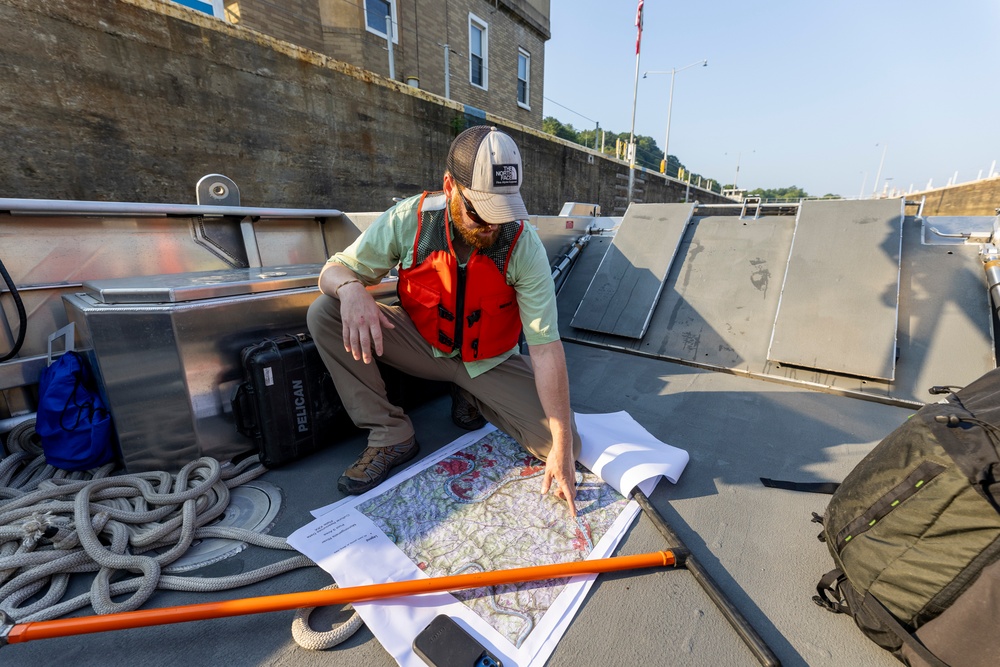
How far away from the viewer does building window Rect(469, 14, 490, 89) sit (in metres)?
11.4

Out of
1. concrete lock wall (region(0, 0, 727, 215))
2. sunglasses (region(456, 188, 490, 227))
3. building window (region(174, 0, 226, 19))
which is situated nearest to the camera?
sunglasses (region(456, 188, 490, 227))

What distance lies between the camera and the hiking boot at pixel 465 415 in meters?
2.07

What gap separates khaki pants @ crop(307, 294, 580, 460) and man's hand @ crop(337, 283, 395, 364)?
0.18 metres

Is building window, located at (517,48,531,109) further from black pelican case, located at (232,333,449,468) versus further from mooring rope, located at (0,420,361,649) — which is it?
mooring rope, located at (0,420,361,649)

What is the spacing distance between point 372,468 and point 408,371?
1.44ft

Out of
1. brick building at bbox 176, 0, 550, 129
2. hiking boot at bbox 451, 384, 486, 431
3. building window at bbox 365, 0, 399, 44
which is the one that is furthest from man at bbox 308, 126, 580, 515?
building window at bbox 365, 0, 399, 44

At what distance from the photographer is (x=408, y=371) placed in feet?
6.14

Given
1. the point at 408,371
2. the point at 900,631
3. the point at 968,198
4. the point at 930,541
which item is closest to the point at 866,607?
the point at 900,631

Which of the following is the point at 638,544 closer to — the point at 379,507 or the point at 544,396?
the point at 544,396

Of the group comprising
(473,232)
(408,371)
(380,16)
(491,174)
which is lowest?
(408,371)

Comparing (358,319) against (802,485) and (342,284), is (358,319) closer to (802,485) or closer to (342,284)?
(342,284)

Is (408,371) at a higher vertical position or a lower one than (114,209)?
lower

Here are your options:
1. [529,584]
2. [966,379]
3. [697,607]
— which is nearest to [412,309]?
[529,584]

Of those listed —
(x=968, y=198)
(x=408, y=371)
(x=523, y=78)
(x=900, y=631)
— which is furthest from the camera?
(x=968, y=198)
